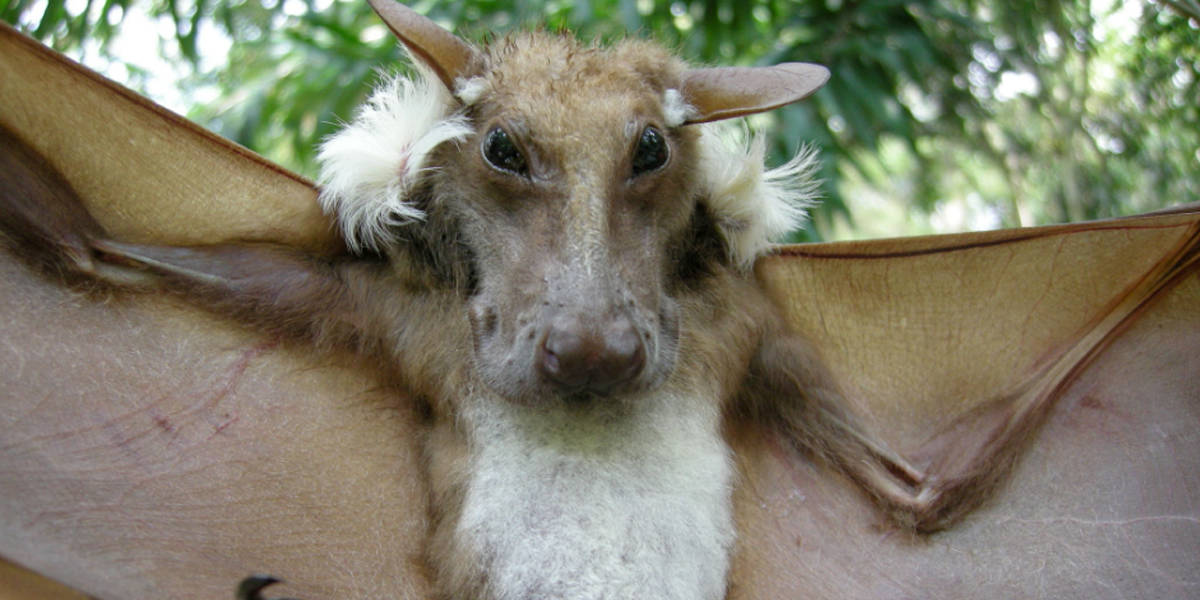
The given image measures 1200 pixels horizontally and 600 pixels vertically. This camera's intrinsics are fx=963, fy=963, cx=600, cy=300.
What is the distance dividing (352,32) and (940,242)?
3.33 metres

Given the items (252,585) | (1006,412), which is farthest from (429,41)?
(1006,412)

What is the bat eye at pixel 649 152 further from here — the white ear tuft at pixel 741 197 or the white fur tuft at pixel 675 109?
the white ear tuft at pixel 741 197

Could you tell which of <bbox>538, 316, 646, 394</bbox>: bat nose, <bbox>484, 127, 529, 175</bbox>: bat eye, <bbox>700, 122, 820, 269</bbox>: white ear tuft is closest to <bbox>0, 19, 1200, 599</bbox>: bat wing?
<bbox>700, 122, 820, 269</bbox>: white ear tuft

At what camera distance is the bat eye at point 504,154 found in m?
2.38

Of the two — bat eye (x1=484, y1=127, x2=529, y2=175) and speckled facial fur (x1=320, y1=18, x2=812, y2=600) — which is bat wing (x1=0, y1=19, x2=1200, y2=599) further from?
bat eye (x1=484, y1=127, x2=529, y2=175)

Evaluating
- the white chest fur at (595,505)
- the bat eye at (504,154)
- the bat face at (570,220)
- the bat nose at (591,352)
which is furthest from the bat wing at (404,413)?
the bat nose at (591,352)

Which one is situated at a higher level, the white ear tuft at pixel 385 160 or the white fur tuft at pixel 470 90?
the white fur tuft at pixel 470 90

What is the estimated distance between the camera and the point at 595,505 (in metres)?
2.35

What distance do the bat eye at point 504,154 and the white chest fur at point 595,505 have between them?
0.60 m

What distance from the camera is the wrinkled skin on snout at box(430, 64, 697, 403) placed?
2127 millimetres

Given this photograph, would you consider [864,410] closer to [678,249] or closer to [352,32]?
[678,249]

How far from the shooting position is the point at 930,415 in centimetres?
285

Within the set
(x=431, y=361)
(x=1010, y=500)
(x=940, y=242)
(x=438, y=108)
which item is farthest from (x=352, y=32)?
(x=1010, y=500)

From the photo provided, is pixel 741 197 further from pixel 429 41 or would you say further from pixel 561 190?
pixel 429 41
